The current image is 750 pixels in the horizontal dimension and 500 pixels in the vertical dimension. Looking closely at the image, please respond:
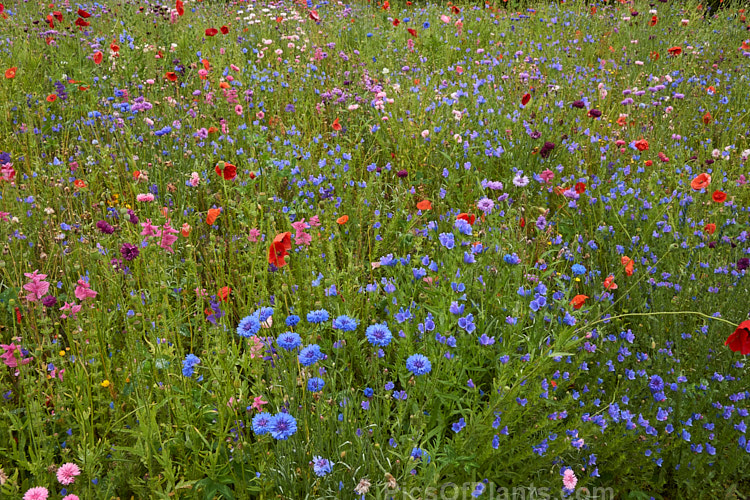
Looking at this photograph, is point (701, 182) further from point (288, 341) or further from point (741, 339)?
point (288, 341)

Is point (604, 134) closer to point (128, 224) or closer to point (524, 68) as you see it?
point (524, 68)

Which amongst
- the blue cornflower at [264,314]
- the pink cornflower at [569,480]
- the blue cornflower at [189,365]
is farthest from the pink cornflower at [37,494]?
the pink cornflower at [569,480]

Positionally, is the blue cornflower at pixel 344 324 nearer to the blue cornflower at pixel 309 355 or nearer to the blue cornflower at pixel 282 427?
the blue cornflower at pixel 309 355

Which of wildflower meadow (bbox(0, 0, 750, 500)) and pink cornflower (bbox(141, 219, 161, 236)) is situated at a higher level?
pink cornflower (bbox(141, 219, 161, 236))

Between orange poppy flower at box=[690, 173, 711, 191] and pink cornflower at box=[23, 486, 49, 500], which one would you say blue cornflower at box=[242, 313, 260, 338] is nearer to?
pink cornflower at box=[23, 486, 49, 500]

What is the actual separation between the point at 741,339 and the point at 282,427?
4.15ft

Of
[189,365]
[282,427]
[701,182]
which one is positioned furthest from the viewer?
[701,182]

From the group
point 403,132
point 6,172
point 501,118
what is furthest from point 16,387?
point 501,118

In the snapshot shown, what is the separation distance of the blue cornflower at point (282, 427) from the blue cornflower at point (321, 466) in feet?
0.55

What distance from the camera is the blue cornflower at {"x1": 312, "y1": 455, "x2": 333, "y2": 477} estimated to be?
1338 mm

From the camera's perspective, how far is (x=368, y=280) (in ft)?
8.25

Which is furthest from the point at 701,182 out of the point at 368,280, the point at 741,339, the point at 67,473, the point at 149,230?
the point at 67,473

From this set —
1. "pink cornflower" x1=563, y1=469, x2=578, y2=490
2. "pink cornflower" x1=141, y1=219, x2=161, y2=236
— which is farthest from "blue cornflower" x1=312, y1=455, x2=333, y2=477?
"pink cornflower" x1=141, y1=219, x2=161, y2=236

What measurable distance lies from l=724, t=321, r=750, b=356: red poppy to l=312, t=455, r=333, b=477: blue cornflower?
113cm
